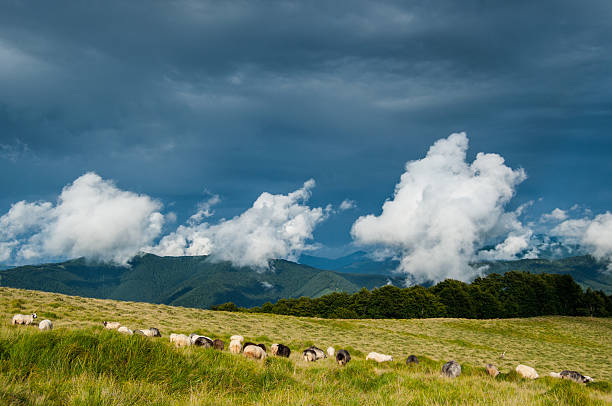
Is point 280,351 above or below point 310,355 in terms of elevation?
above

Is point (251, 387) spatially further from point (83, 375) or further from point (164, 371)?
point (83, 375)

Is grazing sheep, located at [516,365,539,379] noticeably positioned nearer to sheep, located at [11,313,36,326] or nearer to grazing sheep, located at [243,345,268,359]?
grazing sheep, located at [243,345,268,359]

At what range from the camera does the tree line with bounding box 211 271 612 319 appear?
110 metres

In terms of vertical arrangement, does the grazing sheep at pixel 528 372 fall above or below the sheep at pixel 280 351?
below

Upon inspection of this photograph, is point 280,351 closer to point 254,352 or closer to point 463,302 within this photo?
point 254,352

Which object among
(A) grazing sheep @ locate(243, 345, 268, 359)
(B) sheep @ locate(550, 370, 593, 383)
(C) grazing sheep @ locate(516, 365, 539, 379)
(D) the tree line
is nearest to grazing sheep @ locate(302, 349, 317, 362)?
(A) grazing sheep @ locate(243, 345, 268, 359)

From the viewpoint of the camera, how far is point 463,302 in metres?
114

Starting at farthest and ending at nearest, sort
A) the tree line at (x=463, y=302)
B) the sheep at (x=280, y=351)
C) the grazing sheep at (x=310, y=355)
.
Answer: the tree line at (x=463, y=302) < the sheep at (x=280, y=351) < the grazing sheep at (x=310, y=355)

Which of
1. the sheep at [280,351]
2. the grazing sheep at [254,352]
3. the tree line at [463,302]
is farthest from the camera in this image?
the tree line at [463,302]

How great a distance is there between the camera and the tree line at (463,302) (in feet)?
363

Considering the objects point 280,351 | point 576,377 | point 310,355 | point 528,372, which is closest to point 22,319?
point 280,351

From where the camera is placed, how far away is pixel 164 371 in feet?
22.3

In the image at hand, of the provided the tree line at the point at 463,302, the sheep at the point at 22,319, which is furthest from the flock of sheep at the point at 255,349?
the tree line at the point at 463,302

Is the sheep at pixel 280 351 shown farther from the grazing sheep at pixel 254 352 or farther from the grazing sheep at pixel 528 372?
the grazing sheep at pixel 528 372
